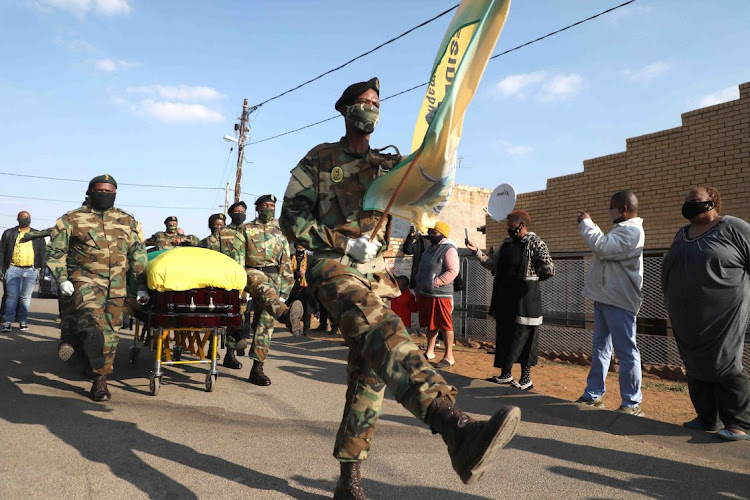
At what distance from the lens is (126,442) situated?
3.84 meters

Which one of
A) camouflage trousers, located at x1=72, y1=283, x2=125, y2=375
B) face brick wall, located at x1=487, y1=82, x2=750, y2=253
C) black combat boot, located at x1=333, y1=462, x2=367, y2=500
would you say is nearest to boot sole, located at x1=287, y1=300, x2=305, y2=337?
black combat boot, located at x1=333, y1=462, x2=367, y2=500

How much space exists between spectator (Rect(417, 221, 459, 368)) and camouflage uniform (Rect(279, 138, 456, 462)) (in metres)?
4.42

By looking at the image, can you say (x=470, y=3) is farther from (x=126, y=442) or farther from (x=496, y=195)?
(x=496, y=195)

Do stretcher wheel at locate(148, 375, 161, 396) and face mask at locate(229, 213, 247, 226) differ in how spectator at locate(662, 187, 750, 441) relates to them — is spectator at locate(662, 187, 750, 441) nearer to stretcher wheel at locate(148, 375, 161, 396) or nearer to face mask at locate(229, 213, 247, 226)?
stretcher wheel at locate(148, 375, 161, 396)

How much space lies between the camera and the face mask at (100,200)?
5.63 m

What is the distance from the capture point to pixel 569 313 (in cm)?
941

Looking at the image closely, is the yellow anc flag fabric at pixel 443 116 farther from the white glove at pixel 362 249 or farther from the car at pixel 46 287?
the car at pixel 46 287

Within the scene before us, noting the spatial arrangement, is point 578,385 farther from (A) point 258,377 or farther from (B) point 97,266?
(B) point 97,266

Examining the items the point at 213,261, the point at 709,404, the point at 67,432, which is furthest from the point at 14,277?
the point at 709,404

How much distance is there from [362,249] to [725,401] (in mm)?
3245

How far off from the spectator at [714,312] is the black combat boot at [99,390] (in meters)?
5.18

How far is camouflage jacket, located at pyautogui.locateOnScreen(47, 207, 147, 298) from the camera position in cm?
538

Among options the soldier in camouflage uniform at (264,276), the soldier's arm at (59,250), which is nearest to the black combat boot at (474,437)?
the soldier in camouflage uniform at (264,276)

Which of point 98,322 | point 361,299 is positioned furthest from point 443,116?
point 98,322
